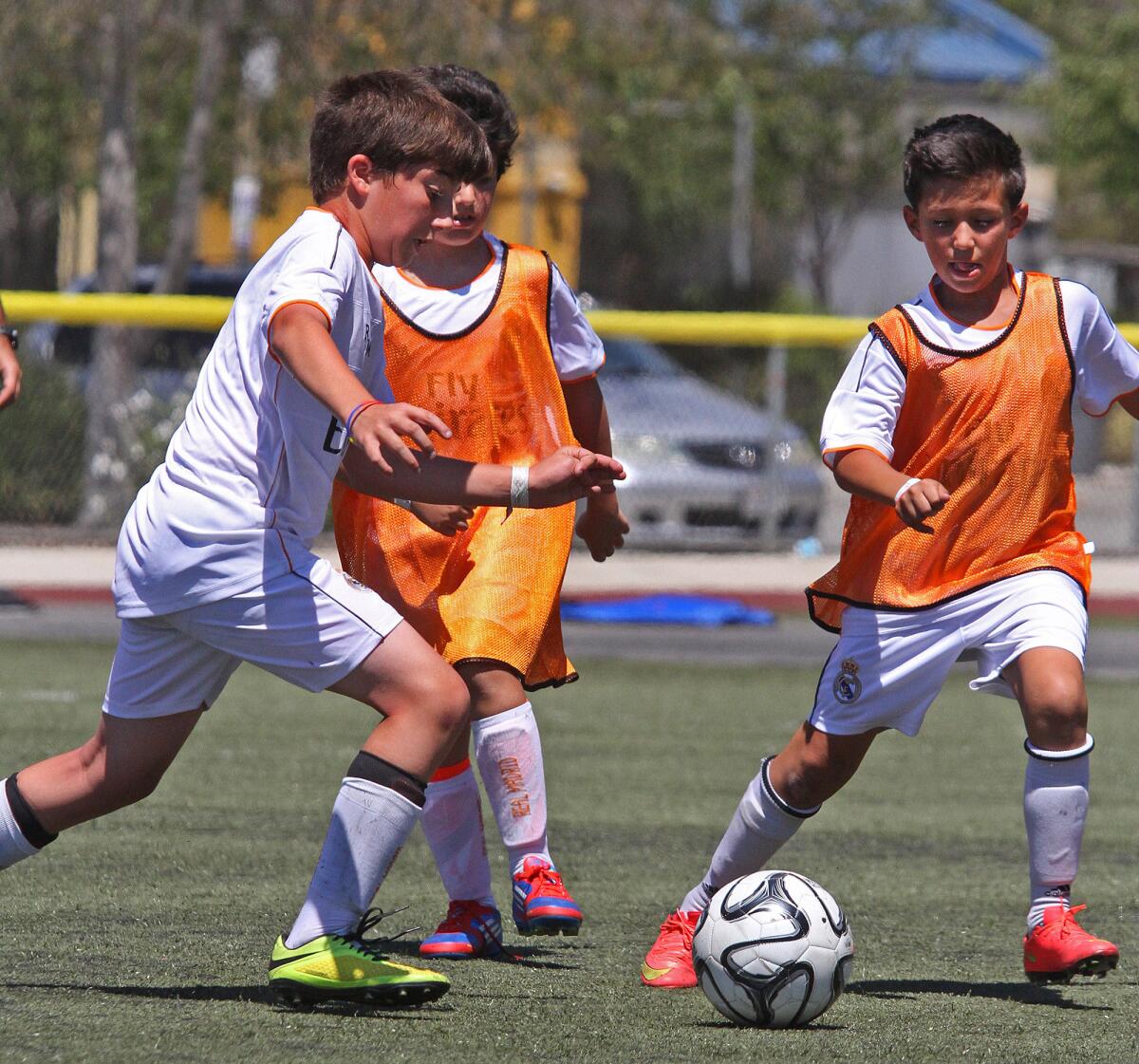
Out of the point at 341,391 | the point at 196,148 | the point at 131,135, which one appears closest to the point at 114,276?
the point at 131,135

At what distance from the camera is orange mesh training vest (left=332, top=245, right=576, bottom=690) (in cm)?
514

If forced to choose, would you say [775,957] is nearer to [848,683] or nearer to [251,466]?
[848,683]

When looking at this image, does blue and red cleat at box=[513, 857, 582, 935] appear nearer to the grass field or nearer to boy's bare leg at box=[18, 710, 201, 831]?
the grass field

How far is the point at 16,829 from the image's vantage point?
4.41 m

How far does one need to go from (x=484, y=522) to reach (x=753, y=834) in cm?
95

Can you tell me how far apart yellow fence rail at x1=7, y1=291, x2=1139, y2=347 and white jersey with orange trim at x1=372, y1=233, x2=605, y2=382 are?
30.2ft

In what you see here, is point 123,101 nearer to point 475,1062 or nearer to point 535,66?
point 535,66

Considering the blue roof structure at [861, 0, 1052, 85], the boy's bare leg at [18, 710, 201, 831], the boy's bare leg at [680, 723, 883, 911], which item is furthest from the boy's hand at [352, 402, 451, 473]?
the blue roof structure at [861, 0, 1052, 85]

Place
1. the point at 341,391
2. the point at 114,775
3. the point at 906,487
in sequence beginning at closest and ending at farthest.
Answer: the point at 341,391
the point at 114,775
the point at 906,487

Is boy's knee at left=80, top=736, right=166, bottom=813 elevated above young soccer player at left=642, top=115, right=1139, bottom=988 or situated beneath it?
situated beneath

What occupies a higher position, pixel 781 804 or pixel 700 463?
pixel 781 804

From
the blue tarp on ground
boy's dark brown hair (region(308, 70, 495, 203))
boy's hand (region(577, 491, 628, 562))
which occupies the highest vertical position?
boy's dark brown hair (region(308, 70, 495, 203))

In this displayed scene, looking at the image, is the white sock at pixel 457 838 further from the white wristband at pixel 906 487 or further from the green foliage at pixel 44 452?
the green foliage at pixel 44 452

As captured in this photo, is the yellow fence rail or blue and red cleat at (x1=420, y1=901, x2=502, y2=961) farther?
the yellow fence rail
